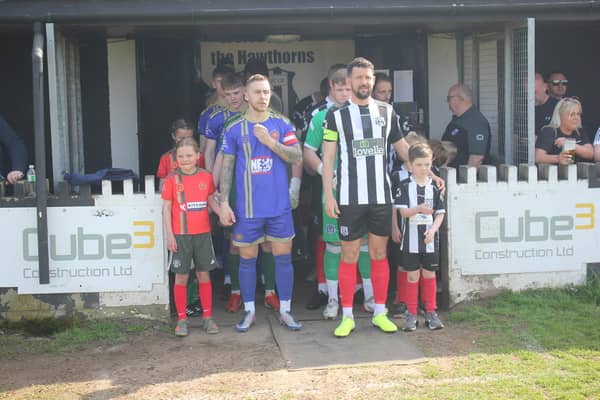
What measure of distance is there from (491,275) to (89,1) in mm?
3828

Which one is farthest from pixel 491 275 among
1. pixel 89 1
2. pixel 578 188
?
pixel 89 1

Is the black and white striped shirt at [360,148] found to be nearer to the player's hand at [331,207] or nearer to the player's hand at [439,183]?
the player's hand at [331,207]

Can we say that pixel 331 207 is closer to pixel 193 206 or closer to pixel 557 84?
pixel 193 206

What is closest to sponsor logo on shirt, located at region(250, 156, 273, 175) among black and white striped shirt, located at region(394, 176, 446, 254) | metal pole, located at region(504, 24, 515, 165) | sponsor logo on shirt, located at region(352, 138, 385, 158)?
sponsor logo on shirt, located at region(352, 138, 385, 158)

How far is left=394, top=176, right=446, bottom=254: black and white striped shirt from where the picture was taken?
6.08 m

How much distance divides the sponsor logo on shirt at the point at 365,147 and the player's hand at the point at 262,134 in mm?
605

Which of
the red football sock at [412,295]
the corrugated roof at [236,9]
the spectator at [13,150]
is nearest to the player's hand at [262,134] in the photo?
the corrugated roof at [236,9]

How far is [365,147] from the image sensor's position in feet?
19.4

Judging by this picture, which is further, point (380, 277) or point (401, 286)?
point (401, 286)

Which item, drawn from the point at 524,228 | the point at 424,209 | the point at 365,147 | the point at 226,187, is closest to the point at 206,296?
the point at 226,187

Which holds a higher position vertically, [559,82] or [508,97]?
[559,82]

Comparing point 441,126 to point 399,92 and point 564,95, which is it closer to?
point 399,92

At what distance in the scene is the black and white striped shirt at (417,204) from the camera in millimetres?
6078

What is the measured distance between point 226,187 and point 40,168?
4.51ft
